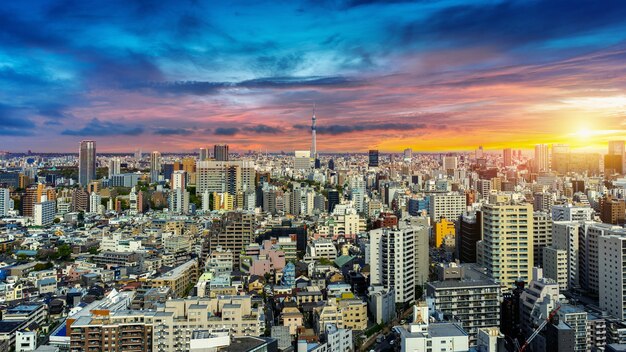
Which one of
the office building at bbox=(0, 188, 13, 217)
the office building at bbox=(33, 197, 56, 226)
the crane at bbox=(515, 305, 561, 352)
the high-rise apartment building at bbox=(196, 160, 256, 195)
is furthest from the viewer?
the high-rise apartment building at bbox=(196, 160, 256, 195)

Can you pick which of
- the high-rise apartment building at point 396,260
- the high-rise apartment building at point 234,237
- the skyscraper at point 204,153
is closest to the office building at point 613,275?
the high-rise apartment building at point 396,260

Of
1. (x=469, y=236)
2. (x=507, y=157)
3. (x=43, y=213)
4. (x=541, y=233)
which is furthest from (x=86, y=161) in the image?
(x=541, y=233)

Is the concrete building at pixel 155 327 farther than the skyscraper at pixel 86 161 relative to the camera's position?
No

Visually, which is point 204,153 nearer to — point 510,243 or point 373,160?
point 373,160

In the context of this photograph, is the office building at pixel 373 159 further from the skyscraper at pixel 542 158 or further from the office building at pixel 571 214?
the office building at pixel 571 214

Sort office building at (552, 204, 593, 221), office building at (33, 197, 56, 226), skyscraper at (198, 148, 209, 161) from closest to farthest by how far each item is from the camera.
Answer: office building at (552, 204, 593, 221) < office building at (33, 197, 56, 226) < skyscraper at (198, 148, 209, 161)

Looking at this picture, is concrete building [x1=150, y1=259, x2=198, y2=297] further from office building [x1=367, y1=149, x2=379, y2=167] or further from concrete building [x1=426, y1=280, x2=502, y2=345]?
office building [x1=367, y1=149, x2=379, y2=167]

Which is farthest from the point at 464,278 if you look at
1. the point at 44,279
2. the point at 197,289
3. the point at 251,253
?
the point at 44,279

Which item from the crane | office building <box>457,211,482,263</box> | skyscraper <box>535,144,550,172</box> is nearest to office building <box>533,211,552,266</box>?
office building <box>457,211,482,263</box>

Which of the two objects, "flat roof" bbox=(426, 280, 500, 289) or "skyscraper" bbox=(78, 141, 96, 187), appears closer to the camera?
"flat roof" bbox=(426, 280, 500, 289)
